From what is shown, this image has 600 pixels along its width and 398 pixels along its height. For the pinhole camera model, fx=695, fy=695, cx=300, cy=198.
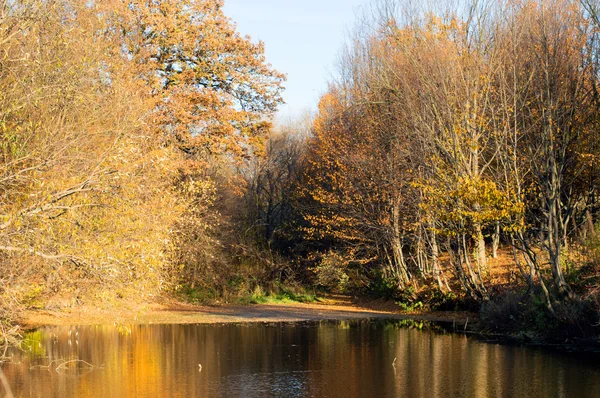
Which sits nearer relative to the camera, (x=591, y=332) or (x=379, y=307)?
(x=591, y=332)

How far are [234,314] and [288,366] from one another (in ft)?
38.4

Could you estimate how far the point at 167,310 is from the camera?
29188 millimetres

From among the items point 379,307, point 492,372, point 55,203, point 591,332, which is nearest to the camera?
point 55,203

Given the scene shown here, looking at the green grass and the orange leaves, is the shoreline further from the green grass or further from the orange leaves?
the orange leaves

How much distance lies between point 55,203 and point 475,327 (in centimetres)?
1489

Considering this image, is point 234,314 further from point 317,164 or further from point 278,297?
point 317,164

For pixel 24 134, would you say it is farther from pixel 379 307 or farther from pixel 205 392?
pixel 379 307

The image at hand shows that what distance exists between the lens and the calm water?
1377 centimetres

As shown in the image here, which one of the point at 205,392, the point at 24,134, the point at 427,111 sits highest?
the point at 427,111

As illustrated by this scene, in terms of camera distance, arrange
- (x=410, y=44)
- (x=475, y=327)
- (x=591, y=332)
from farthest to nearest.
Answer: (x=410, y=44), (x=475, y=327), (x=591, y=332)

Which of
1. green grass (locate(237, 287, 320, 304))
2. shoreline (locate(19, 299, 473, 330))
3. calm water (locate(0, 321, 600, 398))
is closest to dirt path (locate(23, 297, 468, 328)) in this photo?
shoreline (locate(19, 299, 473, 330))

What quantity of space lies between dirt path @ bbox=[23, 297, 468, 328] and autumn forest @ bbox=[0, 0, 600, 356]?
3.78ft

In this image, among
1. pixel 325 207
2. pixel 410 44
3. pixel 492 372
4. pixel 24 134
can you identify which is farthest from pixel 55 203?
pixel 325 207

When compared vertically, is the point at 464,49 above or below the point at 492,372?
above
